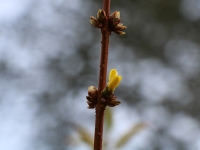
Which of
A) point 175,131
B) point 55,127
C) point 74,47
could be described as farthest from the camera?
point 74,47

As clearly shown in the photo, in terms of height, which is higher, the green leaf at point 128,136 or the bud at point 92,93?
the green leaf at point 128,136

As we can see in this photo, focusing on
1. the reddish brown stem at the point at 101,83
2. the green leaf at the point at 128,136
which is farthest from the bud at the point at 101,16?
the green leaf at the point at 128,136

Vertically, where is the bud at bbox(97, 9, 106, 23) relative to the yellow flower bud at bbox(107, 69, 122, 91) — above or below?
above


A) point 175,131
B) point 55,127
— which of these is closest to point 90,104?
point 55,127

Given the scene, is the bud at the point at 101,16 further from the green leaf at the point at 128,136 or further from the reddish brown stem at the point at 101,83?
the green leaf at the point at 128,136

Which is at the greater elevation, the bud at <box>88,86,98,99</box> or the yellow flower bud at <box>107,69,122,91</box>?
the yellow flower bud at <box>107,69,122,91</box>

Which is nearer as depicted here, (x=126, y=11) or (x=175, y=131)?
(x=175, y=131)

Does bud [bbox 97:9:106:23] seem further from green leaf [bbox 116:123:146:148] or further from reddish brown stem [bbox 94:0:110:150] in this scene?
green leaf [bbox 116:123:146:148]

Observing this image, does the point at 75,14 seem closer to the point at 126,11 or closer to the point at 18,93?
the point at 126,11

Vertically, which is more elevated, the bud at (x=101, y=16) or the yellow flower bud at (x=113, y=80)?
the bud at (x=101, y=16)

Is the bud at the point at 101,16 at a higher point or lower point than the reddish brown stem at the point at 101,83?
higher

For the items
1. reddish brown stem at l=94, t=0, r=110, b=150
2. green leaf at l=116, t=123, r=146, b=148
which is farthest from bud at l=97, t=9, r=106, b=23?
green leaf at l=116, t=123, r=146, b=148
